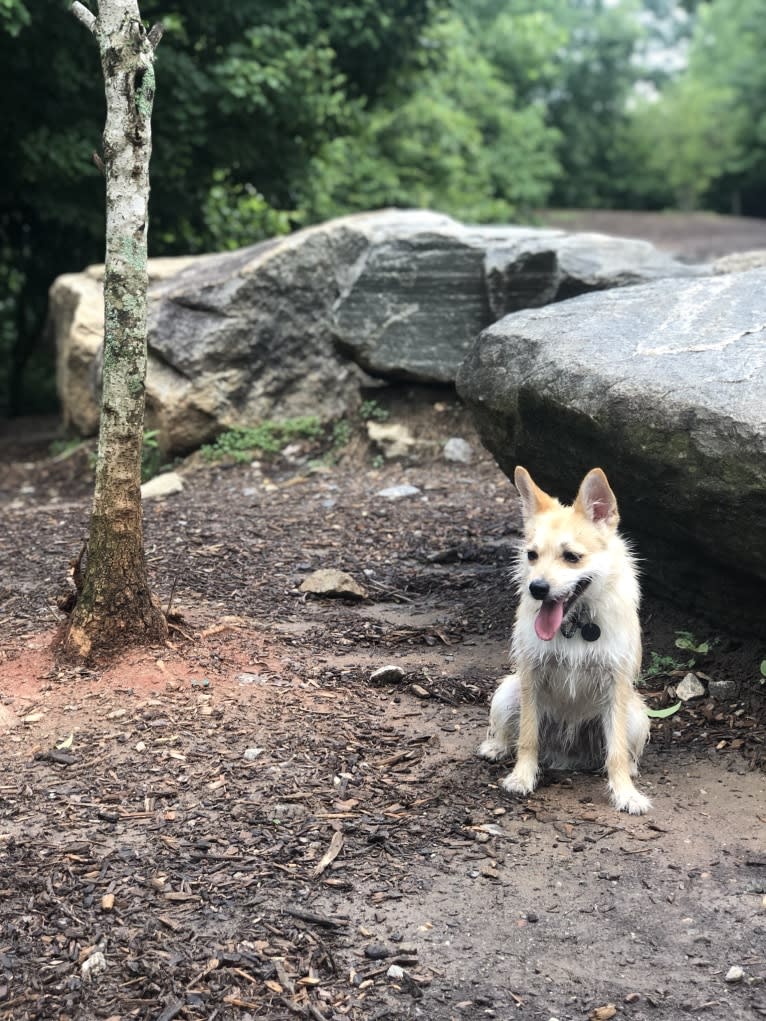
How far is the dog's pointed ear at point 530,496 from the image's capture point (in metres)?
4.69

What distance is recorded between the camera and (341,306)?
10.2 meters

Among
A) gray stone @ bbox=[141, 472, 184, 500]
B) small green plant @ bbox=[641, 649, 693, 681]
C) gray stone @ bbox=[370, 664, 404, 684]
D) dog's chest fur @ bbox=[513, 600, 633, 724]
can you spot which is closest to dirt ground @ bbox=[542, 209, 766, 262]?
gray stone @ bbox=[141, 472, 184, 500]

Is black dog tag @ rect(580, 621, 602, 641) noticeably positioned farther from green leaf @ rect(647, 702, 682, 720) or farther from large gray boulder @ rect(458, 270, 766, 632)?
green leaf @ rect(647, 702, 682, 720)

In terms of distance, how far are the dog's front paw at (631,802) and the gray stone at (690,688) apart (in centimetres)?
107

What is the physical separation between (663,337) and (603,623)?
1.63 m

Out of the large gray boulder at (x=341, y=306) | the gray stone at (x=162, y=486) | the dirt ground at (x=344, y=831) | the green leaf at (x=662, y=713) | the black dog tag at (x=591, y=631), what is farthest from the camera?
the large gray boulder at (x=341, y=306)

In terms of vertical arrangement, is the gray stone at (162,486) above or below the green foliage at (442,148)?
below

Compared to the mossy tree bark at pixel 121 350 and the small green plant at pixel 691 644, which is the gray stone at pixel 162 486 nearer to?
the mossy tree bark at pixel 121 350

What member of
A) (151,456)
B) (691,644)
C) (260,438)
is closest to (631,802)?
(691,644)

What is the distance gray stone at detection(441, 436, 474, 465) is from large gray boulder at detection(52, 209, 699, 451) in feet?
2.18

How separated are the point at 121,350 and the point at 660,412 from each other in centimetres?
269

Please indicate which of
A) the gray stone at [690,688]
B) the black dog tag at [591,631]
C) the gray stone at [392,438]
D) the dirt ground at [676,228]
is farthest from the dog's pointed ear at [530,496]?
the dirt ground at [676,228]

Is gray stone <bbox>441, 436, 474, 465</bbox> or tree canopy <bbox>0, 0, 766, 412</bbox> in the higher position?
tree canopy <bbox>0, 0, 766, 412</bbox>

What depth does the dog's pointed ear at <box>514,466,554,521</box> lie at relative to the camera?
15.4 feet
